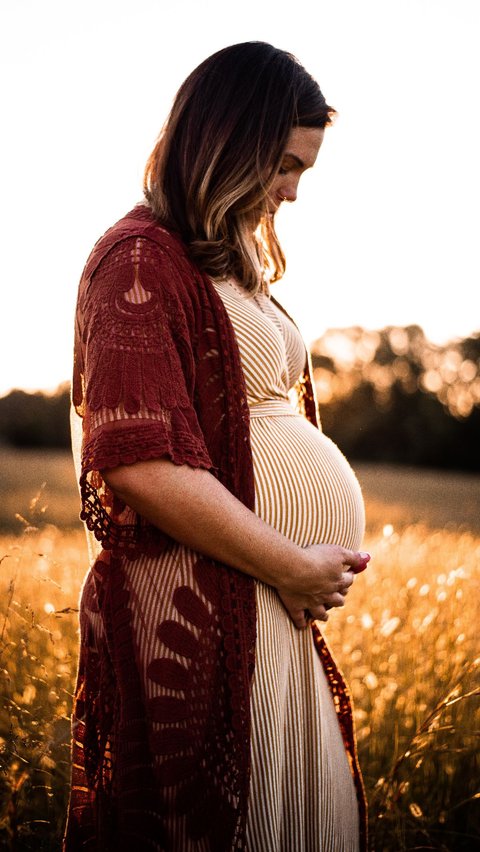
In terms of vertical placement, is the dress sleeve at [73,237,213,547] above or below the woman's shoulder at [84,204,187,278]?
below

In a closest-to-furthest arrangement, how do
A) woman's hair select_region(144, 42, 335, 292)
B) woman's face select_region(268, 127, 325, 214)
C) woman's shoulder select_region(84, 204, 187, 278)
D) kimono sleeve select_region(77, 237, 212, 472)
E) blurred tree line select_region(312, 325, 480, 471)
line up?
kimono sleeve select_region(77, 237, 212, 472), woman's shoulder select_region(84, 204, 187, 278), woman's hair select_region(144, 42, 335, 292), woman's face select_region(268, 127, 325, 214), blurred tree line select_region(312, 325, 480, 471)

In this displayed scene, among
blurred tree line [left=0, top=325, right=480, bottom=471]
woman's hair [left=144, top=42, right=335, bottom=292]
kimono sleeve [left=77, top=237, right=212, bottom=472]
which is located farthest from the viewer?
blurred tree line [left=0, top=325, right=480, bottom=471]

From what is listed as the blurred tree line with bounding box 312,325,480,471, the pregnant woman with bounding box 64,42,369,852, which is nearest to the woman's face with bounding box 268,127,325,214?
the pregnant woman with bounding box 64,42,369,852

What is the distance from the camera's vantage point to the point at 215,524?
1.37m

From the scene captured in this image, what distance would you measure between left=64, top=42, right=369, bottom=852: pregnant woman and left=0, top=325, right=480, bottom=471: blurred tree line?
25089 mm

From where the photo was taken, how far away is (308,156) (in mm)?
1782

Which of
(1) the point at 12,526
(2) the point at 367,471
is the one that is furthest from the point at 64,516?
(2) the point at 367,471

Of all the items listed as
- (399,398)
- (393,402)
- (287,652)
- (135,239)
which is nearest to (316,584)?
(287,652)

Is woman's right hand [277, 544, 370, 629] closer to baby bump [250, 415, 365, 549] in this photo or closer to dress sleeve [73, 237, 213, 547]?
baby bump [250, 415, 365, 549]

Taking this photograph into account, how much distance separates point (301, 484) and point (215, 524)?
14.6 inches

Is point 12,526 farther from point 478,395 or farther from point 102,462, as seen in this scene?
point 478,395

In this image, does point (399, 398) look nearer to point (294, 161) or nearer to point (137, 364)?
point (294, 161)

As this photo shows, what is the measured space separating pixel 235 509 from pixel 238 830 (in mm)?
620

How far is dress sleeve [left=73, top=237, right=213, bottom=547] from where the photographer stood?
1.32 metres
